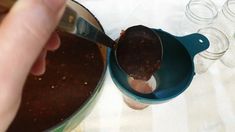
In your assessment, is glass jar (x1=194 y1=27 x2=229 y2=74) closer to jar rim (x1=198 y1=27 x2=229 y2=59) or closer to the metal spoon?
jar rim (x1=198 y1=27 x2=229 y2=59)

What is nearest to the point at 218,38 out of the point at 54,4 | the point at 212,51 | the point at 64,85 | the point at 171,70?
the point at 212,51

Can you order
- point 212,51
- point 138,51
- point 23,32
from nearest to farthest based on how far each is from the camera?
1. point 23,32
2. point 138,51
3. point 212,51

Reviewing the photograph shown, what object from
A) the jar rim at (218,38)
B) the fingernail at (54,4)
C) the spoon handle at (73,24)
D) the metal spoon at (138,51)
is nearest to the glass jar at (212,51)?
the jar rim at (218,38)

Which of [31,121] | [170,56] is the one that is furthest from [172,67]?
[31,121]

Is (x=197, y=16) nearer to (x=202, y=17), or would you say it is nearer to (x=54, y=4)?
(x=202, y=17)

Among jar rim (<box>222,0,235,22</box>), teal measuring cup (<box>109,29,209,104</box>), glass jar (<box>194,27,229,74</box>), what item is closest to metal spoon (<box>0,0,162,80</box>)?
teal measuring cup (<box>109,29,209,104</box>)

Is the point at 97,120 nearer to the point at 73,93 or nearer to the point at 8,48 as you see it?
the point at 73,93
